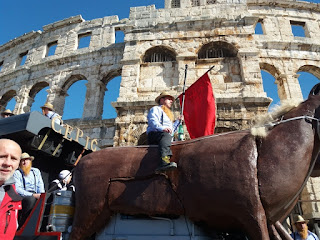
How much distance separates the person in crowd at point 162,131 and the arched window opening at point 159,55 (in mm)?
7057

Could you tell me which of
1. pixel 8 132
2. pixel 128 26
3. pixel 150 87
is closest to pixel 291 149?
pixel 8 132

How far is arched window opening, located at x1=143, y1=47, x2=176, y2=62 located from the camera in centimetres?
1016

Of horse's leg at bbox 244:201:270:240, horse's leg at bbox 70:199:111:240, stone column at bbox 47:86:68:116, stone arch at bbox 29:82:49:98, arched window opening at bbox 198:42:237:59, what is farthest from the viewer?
stone arch at bbox 29:82:49:98

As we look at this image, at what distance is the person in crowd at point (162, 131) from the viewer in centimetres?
251

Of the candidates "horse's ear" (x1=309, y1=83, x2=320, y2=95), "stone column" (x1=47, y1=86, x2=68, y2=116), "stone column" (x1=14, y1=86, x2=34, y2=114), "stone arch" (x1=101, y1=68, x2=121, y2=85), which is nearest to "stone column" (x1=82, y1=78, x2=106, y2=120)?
"stone arch" (x1=101, y1=68, x2=121, y2=85)

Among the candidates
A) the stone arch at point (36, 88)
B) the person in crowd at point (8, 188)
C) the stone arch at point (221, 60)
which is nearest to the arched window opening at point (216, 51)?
the stone arch at point (221, 60)

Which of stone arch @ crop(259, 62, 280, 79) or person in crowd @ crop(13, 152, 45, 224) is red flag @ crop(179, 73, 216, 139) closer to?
person in crowd @ crop(13, 152, 45, 224)

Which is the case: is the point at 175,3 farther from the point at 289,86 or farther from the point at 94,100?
the point at 289,86

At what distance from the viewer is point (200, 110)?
5.16 m

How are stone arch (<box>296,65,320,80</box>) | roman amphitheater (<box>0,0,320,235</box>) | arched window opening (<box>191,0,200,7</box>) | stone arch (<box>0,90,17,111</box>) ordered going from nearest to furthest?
roman amphitheater (<box>0,0,320,235</box>) → stone arch (<box>296,65,320,80</box>) → arched window opening (<box>191,0,200,7</box>) → stone arch (<box>0,90,17,111</box>)

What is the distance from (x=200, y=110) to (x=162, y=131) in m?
2.49

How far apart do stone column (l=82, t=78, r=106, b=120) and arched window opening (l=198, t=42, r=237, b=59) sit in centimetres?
565

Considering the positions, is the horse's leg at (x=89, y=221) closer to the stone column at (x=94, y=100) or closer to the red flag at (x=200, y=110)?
the red flag at (x=200, y=110)

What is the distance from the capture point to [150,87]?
935cm
